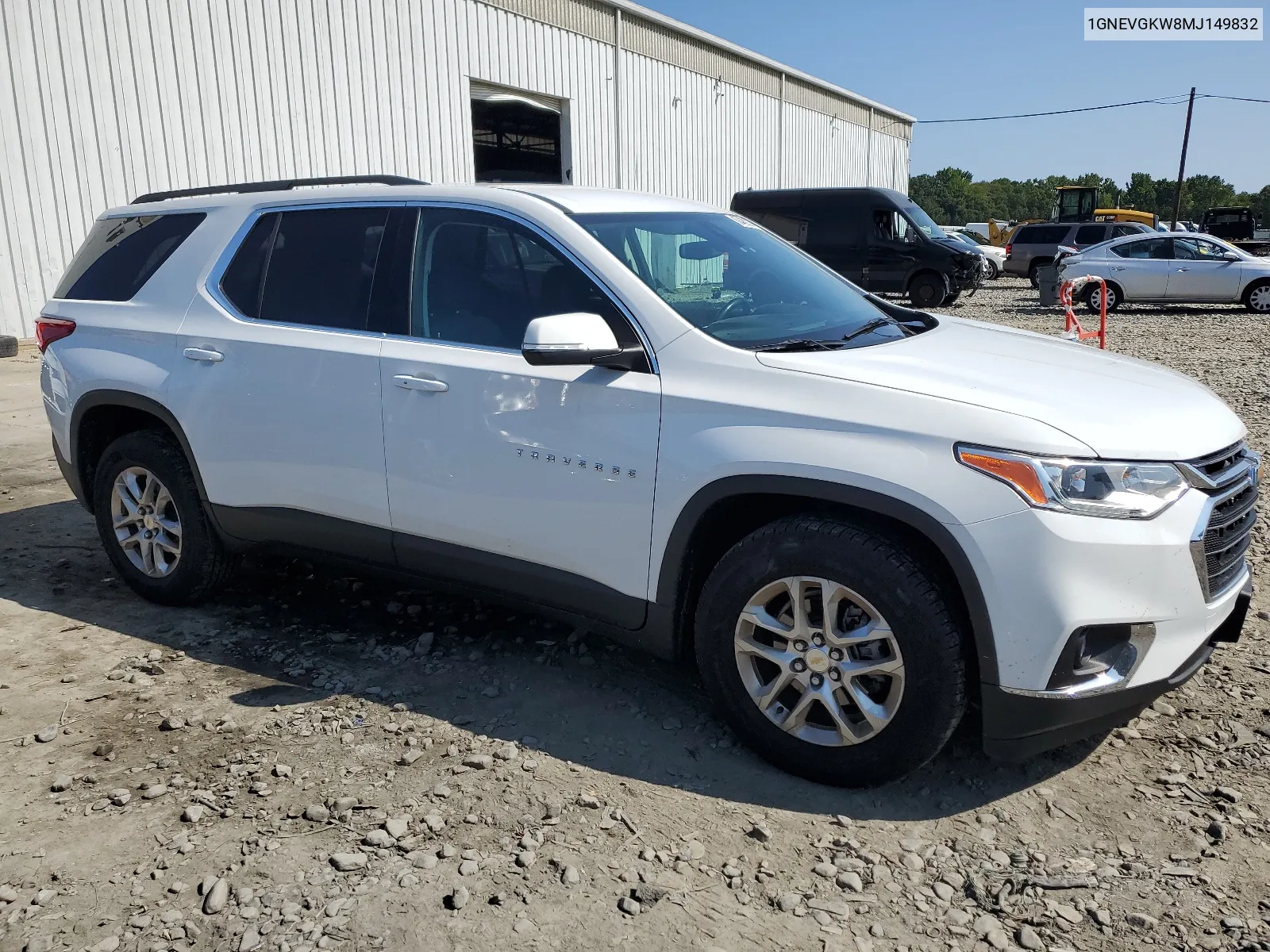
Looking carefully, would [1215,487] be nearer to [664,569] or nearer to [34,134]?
Answer: [664,569]

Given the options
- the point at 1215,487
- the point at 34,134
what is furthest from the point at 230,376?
the point at 34,134

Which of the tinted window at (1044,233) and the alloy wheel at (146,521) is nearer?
the alloy wheel at (146,521)

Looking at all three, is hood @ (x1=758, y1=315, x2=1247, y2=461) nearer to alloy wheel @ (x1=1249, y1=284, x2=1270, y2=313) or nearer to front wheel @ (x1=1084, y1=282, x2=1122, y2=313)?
front wheel @ (x1=1084, y1=282, x2=1122, y2=313)

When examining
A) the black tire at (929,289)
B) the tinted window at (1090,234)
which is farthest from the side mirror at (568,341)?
the tinted window at (1090,234)

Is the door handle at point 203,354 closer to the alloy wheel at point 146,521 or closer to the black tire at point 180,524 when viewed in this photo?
the black tire at point 180,524

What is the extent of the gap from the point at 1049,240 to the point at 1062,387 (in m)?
25.3

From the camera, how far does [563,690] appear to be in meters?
3.71

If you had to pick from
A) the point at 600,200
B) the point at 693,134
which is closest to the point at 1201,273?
the point at 693,134

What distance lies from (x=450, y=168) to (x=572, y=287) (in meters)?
15.4

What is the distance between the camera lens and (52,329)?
4.66 metres

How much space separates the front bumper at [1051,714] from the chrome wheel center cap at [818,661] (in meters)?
0.44

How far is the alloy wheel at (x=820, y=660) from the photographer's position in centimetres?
287

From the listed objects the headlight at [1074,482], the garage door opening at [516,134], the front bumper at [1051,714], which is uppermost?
the garage door opening at [516,134]

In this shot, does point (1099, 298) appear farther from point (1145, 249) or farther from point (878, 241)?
point (878, 241)
